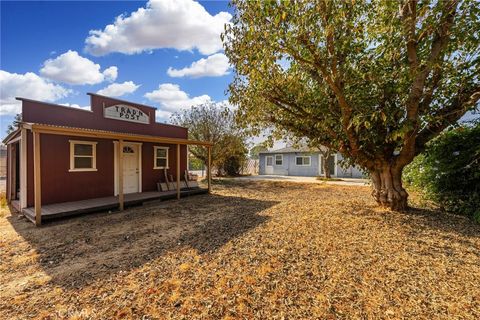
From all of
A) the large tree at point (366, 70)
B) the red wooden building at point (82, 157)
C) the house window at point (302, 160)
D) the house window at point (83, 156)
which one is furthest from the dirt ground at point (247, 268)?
the house window at point (302, 160)

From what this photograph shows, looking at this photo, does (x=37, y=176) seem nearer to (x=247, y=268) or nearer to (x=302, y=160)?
(x=247, y=268)

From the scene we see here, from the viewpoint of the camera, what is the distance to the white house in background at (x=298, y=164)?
1897cm

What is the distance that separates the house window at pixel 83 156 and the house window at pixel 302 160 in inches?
681

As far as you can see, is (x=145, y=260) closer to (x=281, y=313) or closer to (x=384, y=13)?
(x=281, y=313)

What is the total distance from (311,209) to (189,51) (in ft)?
33.6

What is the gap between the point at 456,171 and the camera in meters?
6.00

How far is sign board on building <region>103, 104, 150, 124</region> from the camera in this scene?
901 centimetres

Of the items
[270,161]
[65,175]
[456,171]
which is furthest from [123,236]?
[270,161]

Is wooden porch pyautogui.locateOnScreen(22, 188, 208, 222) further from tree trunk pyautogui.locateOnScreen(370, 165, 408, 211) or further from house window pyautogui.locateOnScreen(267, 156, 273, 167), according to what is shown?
house window pyautogui.locateOnScreen(267, 156, 273, 167)

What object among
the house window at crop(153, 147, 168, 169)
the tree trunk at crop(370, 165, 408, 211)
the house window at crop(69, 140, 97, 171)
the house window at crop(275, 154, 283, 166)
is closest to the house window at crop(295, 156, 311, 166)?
the house window at crop(275, 154, 283, 166)

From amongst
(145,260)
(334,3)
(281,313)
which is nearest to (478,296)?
(281,313)

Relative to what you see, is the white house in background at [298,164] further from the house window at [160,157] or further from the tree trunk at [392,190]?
the tree trunk at [392,190]

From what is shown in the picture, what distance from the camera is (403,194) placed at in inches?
238

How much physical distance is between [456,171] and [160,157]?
35.9 feet
